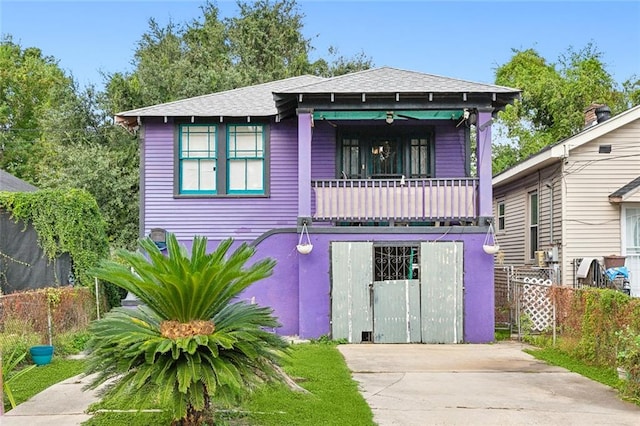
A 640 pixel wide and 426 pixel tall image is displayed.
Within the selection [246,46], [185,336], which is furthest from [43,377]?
[246,46]

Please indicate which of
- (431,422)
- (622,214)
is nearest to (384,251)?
(622,214)

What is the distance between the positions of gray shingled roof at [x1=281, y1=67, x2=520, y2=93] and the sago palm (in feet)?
25.0

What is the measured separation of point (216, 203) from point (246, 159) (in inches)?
47.1

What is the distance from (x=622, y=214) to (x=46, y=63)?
35766 millimetres

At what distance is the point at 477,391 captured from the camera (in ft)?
27.1

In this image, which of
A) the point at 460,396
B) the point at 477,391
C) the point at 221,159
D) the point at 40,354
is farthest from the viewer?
the point at 221,159

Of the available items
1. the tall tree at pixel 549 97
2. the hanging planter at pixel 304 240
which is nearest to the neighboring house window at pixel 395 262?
the hanging planter at pixel 304 240

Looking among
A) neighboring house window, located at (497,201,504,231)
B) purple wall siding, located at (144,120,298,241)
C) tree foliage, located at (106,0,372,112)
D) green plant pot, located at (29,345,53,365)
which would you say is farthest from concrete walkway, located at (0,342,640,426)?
tree foliage, located at (106,0,372,112)

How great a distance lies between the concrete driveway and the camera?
22.7 ft

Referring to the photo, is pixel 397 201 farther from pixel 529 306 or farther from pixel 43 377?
pixel 43 377

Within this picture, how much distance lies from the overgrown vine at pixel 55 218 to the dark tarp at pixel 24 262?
0.57ft

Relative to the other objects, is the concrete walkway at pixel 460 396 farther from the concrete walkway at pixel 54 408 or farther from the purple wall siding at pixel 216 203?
the purple wall siding at pixel 216 203

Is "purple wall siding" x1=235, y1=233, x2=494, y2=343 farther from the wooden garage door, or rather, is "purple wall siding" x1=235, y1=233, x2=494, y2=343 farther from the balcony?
the balcony

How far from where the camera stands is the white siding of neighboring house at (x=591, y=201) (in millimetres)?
15023
